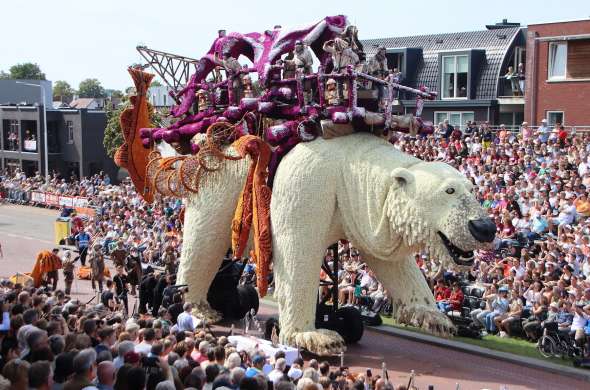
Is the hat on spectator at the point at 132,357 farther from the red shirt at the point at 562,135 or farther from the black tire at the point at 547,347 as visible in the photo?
the red shirt at the point at 562,135

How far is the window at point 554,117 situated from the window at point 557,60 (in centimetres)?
111

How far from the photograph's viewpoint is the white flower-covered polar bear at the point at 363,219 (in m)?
11.4

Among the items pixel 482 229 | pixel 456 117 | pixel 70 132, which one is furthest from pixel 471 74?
pixel 70 132

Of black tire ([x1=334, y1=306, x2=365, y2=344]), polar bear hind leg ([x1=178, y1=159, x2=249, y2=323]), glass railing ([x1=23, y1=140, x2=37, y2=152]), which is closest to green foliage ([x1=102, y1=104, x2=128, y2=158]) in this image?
glass railing ([x1=23, y1=140, x2=37, y2=152])

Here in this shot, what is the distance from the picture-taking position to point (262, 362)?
361 inches

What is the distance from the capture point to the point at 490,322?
47.9ft

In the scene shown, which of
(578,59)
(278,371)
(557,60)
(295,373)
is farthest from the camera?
(557,60)

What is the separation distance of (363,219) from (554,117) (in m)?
17.3

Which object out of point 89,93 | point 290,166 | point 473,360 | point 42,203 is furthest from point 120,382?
point 89,93

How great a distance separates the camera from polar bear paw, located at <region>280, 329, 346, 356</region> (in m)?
12.4

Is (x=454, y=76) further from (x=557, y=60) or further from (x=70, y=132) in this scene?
(x=70, y=132)

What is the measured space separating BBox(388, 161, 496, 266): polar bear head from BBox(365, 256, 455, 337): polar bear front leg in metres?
1.22

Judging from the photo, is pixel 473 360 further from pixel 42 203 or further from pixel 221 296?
pixel 42 203

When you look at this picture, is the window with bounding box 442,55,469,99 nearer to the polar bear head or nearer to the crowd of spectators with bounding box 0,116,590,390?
the crowd of spectators with bounding box 0,116,590,390
